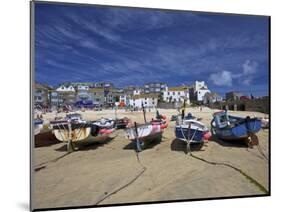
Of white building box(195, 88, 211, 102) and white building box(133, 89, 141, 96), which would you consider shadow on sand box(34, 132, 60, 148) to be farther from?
white building box(195, 88, 211, 102)

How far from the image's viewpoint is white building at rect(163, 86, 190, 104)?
338 centimetres

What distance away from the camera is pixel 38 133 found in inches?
123

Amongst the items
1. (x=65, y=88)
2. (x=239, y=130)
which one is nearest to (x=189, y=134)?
(x=239, y=130)

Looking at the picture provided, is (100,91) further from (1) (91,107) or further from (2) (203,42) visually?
(2) (203,42)

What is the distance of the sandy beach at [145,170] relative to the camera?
3158mm

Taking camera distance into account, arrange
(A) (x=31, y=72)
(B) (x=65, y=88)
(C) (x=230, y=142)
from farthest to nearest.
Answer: (C) (x=230, y=142) → (B) (x=65, y=88) → (A) (x=31, y=72)

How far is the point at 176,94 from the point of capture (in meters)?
3.43

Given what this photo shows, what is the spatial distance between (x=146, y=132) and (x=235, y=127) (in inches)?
41.3

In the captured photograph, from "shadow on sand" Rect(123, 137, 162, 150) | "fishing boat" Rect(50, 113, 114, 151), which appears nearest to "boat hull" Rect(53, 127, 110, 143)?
"fishing boat" Rect(50, 113, 114, 151)

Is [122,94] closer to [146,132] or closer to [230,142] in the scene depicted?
[146,132]

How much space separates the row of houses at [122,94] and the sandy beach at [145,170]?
0.39ft

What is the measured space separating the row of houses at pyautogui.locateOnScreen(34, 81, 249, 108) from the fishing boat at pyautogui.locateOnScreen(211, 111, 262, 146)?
227 mm

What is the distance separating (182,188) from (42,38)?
7.15 ft
